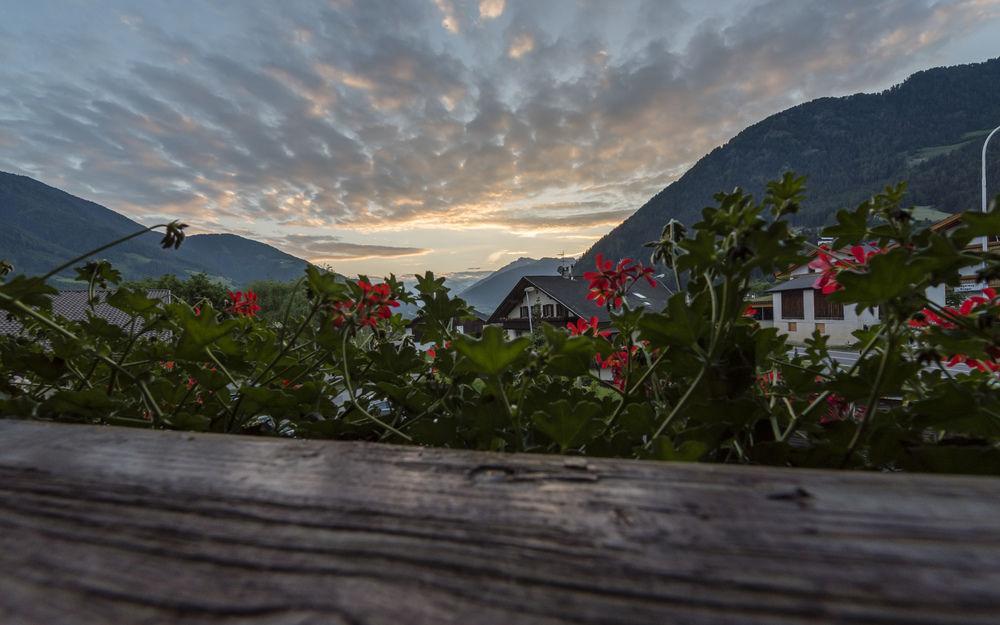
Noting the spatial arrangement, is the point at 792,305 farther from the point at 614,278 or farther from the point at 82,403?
the point at 82,403

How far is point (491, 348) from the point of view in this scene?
0.55m

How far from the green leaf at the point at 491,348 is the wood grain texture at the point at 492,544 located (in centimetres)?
16

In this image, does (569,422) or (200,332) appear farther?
(200,332)

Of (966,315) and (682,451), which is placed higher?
(966,315)

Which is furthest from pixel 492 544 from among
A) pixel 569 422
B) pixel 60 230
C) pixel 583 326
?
pixel 60 230

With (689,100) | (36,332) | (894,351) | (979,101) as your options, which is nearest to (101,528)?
(894,351)

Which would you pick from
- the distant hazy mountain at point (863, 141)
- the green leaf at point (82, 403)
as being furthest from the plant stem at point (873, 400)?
the distant hazy mountain at point (863, 141)

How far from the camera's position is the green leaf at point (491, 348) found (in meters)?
0.54

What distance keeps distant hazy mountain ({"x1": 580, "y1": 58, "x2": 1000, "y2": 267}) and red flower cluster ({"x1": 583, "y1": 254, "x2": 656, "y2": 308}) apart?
44.7 meters

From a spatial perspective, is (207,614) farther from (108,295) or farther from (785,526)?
(108,295)

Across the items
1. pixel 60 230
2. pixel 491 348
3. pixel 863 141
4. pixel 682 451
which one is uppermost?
pixel 863 141

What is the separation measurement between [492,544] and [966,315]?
2.62 ft

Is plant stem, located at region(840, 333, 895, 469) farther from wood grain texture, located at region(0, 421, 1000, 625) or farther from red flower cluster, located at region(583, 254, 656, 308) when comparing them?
red flower cluster, located at region(583, 254, 656, 308)

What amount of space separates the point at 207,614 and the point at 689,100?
14738 mm
